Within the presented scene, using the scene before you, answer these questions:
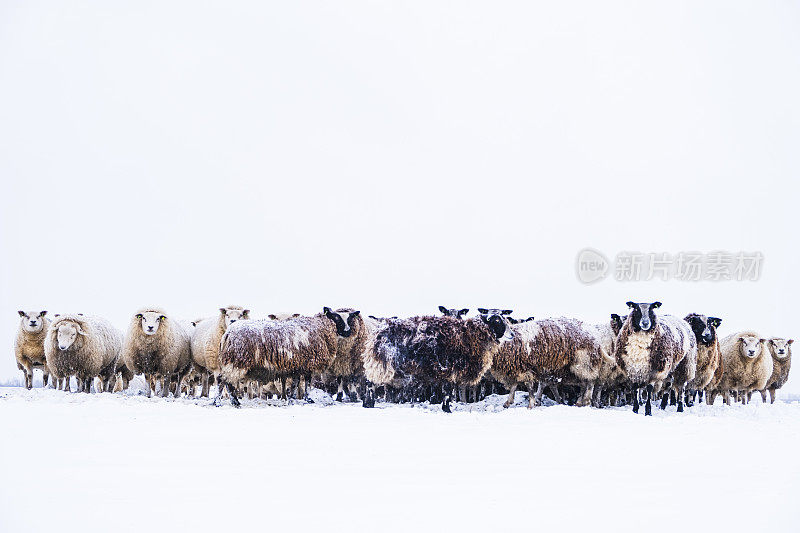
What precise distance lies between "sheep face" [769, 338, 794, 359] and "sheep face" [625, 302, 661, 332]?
34.2 feet

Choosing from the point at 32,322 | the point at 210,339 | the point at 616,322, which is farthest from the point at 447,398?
the point at 32,322

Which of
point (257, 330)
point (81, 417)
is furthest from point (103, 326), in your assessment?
point (81, 417)

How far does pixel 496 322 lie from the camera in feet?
46.4

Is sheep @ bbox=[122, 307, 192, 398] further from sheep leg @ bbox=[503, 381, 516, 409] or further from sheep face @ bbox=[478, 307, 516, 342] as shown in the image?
sheep leg @ bbox=[503, 381, 516, 409]

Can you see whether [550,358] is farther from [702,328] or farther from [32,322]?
[32,322]

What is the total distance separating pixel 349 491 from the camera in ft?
22.6

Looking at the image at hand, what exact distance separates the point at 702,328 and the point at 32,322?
739 inches

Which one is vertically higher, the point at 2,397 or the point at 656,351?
the point at 656,351

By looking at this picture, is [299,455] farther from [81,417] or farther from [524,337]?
[524,337]

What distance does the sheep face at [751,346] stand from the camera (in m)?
19.1

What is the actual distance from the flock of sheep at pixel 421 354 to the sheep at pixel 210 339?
1.5 inches

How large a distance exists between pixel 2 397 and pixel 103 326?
12.3 feet

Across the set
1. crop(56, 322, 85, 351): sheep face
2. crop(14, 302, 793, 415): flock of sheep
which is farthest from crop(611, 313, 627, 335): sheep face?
crop(56, 322, 85, 351): sheep face

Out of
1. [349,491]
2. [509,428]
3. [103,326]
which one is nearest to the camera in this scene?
[349,491]
